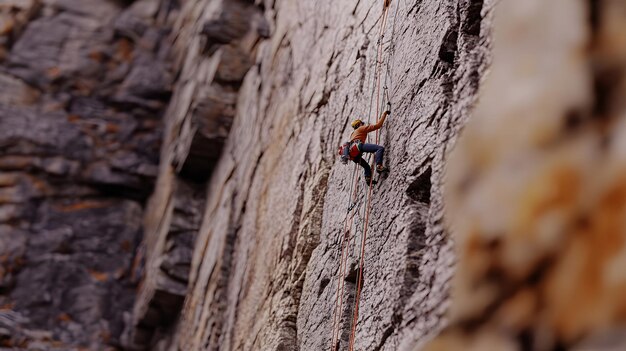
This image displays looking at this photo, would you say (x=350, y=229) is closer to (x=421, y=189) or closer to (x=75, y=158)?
(x=421, y=189)

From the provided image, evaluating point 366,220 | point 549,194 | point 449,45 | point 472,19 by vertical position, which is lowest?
point 549,194

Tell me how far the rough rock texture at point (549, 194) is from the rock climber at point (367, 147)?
2.75 m

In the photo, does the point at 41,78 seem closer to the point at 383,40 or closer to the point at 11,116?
the point at 11,116

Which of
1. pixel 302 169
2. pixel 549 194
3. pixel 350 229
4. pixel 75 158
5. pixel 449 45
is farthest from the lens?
pixel 75 158

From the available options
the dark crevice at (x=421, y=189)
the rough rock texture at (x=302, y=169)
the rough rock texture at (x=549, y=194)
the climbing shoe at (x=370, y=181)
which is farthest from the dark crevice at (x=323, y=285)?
the rough rock texture at (x=549, y=194)

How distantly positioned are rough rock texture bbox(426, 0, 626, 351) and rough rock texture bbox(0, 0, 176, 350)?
1114cm

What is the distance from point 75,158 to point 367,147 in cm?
Result: 979

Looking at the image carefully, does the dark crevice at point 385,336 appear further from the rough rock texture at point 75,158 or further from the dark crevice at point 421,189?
the rough rock texture at point 75,158

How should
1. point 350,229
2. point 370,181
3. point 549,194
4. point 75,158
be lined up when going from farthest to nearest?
point 75,158 < point 350,229 < point 370,181 < point 549,194

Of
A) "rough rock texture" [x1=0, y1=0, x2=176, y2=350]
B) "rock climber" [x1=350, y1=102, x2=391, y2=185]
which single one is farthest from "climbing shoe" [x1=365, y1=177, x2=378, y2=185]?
"rough rock texture" [x1=0, y1=0, x2=176, y2=350]

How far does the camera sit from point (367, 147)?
22.8 ft

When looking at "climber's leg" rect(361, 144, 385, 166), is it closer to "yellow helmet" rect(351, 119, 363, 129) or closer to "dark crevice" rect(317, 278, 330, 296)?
"yellow helmet" rect(351, 119, 363, 129)

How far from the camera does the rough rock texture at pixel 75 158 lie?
14625 millimetres

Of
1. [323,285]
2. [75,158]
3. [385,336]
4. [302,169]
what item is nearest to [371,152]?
[323,285]
